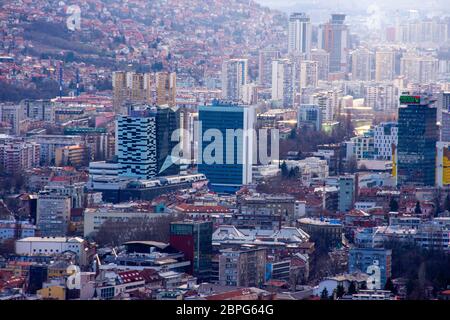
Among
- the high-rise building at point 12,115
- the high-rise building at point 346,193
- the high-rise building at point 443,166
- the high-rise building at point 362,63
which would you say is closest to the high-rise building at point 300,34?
the high-rise building at point 362,63

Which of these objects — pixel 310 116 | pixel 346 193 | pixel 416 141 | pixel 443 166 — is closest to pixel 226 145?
pixel 416 141

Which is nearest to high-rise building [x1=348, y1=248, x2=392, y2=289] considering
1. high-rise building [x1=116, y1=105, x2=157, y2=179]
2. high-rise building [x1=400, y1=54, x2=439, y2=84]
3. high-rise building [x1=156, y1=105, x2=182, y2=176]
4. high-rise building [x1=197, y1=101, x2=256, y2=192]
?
high-rise building [x1=197, y1=101, x2=256, y2=192]

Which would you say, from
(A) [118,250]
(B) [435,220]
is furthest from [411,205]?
(A) [118,250]

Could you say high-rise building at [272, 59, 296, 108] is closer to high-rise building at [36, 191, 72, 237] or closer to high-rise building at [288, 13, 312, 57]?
high-rise building at [288, 13, 312, 57]

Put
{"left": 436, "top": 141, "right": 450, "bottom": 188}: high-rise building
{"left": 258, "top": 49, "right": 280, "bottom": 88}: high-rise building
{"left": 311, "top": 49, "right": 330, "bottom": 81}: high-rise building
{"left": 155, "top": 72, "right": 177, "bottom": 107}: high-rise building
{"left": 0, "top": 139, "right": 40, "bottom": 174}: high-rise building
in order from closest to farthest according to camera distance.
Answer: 1. {"left": 436, "top": 141, "right": 450, "bottom": 188}: high-rise building
2. {"left": 0, "top": 139, "right": 40, "bottom": 174}: high-rise building
3. {"left": 155, "top": 72, "right": 177, "bottom": 107}: high-rise building
4. {"left": 258, "top": 49, "right": 280, "bottom": 88}: high-rise building
5. {"left": 311, "top": 49, "right": 330, "bottom": 81}: high-rise building
